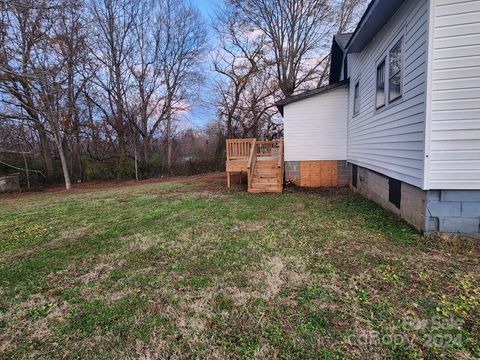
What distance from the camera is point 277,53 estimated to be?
1802cm

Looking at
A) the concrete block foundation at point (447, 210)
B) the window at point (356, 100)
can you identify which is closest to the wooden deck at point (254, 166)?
the window at point (356, 100)

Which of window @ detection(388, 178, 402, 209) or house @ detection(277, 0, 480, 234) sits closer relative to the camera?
house @ detection(277, 0, 480, 234)

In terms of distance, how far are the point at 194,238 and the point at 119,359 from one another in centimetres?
242

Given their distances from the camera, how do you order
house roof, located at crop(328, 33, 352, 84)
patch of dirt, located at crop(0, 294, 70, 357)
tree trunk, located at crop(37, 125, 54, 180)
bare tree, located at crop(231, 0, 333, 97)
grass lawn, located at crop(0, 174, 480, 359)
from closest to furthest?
grass lawn, located at crop(0, 174, 480, 359) → patch of dirt, located at crop(0, 294, 70, 357) → house roof, located at crop(328, 33, 352, 84) → tree trunk, located at crop(37, 125, 54, 180) → bare tree, located at crop(231, 0, 333, 97)

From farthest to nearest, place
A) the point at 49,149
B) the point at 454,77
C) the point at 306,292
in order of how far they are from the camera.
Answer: the point at 49,149, the point at 454,77, the point at 306,292

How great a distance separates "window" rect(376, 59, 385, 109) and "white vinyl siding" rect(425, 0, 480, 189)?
1.97 m

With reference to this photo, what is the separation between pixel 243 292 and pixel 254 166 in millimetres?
7246

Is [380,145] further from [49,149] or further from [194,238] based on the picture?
[49,149]

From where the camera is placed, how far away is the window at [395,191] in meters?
4.53

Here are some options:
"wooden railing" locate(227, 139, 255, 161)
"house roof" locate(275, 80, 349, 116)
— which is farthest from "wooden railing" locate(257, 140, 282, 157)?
"house roof" locate(275, 80, 349, 116)

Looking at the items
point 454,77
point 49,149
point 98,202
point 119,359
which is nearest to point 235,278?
point 119,359

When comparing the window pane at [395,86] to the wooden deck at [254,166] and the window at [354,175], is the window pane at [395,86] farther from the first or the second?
the wooden deck at [254,166]

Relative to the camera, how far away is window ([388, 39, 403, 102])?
441 centimetres

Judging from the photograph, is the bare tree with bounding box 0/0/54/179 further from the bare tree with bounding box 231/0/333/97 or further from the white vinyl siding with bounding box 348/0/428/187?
the bare tree with bounding box 231/0/333/97
